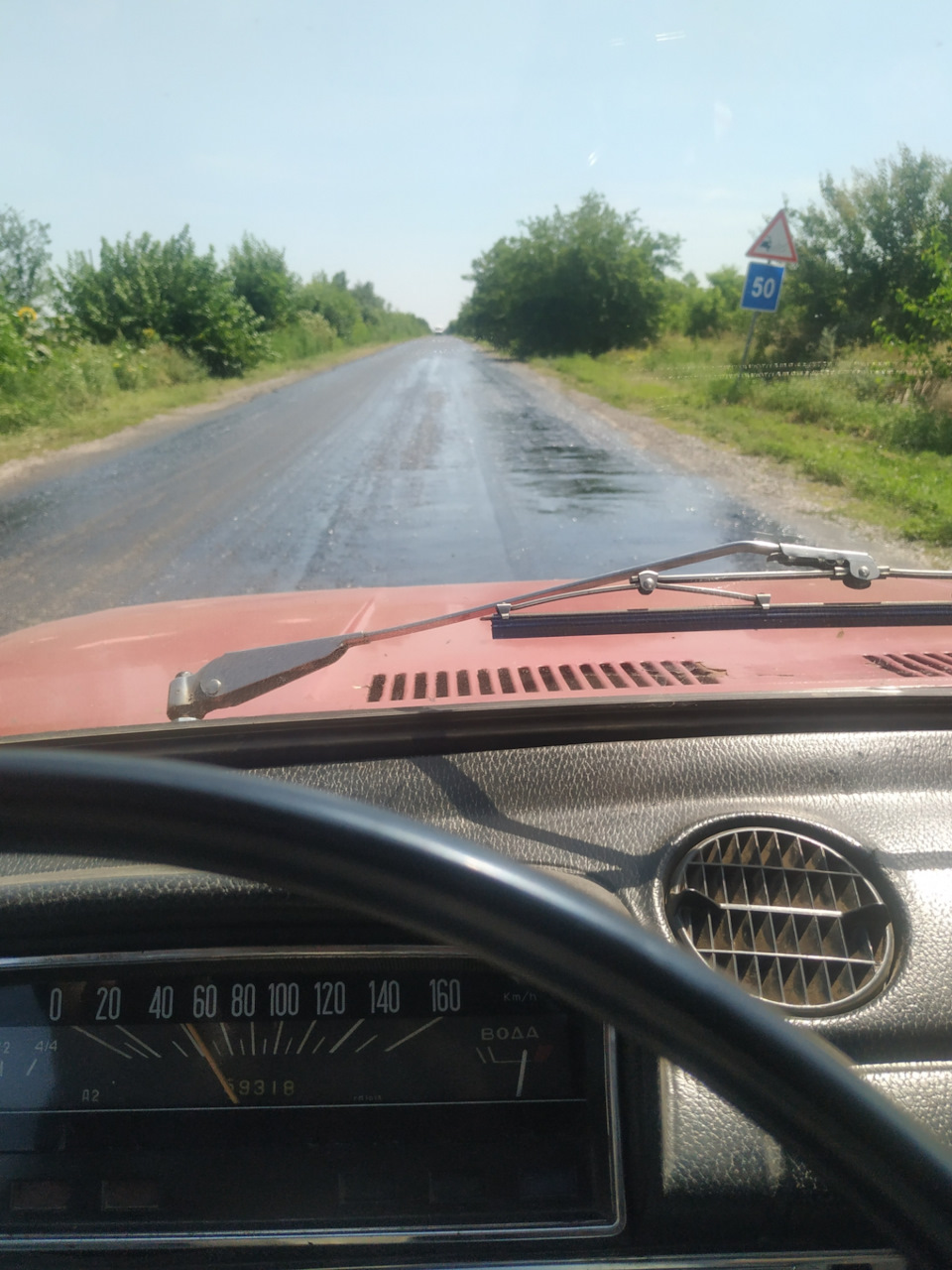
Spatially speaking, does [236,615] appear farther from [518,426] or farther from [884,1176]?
[518,426]

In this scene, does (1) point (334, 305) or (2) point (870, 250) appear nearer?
(2) point (870, 250)

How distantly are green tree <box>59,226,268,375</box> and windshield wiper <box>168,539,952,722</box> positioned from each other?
8.17 meters

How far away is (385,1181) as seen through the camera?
1483mm

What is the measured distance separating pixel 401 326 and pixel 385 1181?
38.8 meters

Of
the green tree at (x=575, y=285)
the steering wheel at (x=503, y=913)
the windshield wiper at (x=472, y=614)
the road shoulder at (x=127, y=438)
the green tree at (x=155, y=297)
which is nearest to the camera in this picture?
the steering wheel at (x=503, y=913)

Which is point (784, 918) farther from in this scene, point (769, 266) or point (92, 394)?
point (92, 394)

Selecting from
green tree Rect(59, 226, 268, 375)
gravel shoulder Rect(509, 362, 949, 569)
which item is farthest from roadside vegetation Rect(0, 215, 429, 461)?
gravel shoulder Rect(509, 362, 949, 569)

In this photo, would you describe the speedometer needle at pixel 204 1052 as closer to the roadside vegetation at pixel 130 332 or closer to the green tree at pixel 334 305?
the roadside vegetation at pixel 130 332

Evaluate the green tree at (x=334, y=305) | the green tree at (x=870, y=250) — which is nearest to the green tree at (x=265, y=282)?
the green tree at (x=334, y=305)

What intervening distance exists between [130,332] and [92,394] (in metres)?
2.11

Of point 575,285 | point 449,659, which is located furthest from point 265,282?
point 449,659

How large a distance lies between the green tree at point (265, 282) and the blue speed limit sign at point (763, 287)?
885 cm

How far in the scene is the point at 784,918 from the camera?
5.44 feet

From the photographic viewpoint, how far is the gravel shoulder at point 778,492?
5.46 meters
